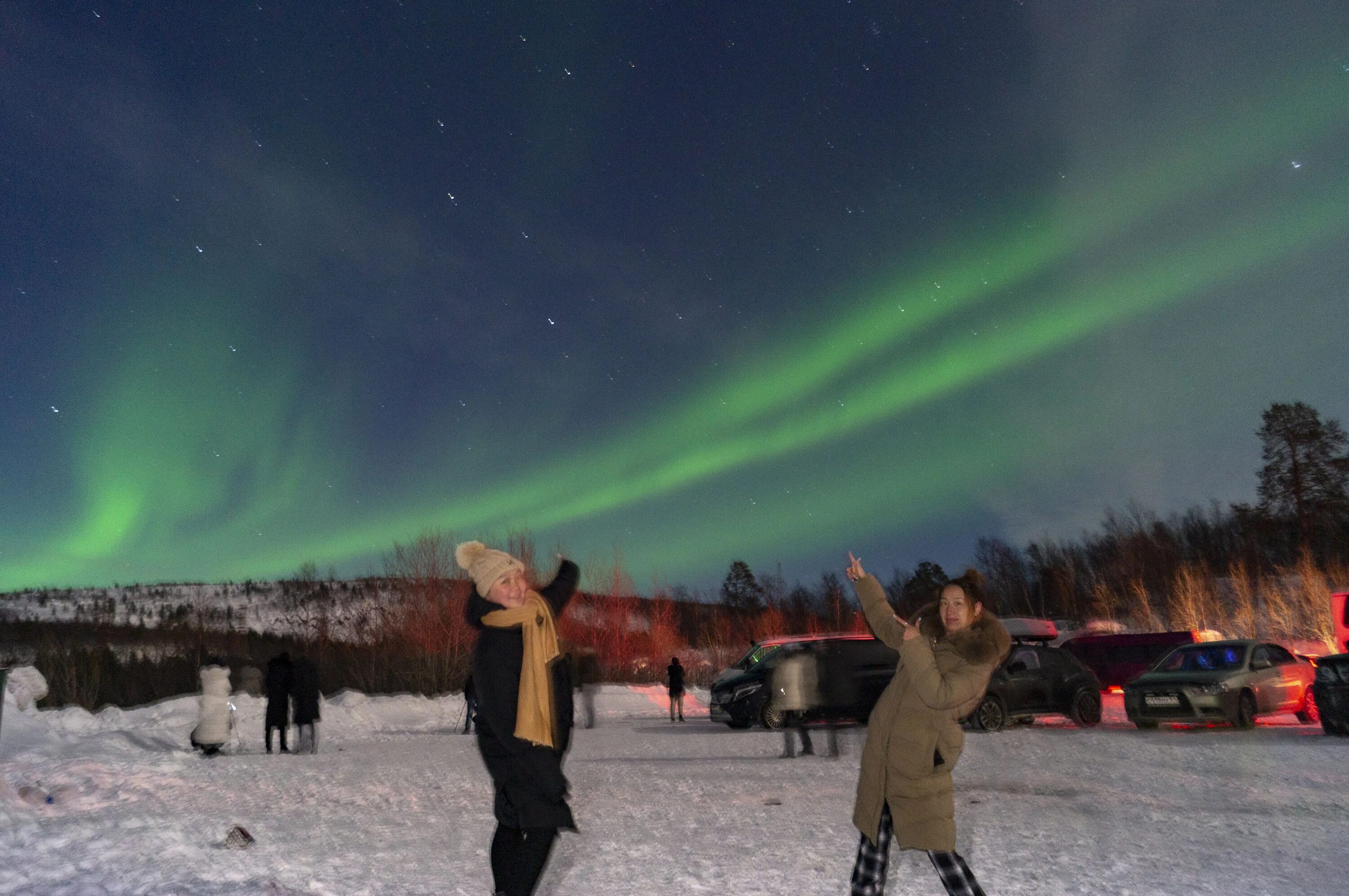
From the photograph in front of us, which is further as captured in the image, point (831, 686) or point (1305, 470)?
point (1305, 470)

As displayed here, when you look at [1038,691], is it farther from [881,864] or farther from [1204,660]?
[881,864]

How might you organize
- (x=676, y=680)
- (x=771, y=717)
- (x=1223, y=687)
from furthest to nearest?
(x=676, y=680)
(x=771, y=717)
(x=1223, y=687)

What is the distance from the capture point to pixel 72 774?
10102mm

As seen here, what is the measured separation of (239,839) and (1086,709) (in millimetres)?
15061

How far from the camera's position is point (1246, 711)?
16.5 m

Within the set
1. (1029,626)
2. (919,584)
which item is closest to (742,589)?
(919,584)

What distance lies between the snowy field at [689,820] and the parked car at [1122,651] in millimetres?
12434

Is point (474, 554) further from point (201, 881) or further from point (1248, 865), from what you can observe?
point (1248, 865)

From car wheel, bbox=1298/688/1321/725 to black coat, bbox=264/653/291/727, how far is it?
18.1 m

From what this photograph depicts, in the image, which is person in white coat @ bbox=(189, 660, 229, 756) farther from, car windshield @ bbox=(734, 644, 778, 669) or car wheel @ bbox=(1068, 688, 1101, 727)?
car wheel @ bbox=(1068, 688, 1101, 727)

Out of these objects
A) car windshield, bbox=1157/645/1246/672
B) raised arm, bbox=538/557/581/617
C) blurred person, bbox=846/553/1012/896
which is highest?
raised arm, bbox=538/557/581/617

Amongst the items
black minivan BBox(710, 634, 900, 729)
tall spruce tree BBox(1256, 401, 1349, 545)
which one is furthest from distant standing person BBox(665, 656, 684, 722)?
tall spruce tree BBox(1256, 401, 1349, 545)

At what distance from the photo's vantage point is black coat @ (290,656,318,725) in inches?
737

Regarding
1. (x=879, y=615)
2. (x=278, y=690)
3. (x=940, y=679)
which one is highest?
(x=879, y=615)
